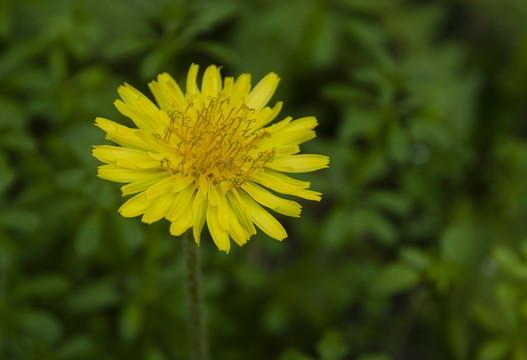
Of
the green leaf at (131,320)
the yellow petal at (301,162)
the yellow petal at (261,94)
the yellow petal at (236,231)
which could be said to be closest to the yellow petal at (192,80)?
the yellow petal at (261,94)

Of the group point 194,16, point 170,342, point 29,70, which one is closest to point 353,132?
point 194,16

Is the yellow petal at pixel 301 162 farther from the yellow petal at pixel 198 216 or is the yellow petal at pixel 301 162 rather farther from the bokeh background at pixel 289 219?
Result: the bokeh background at pixel 289 219

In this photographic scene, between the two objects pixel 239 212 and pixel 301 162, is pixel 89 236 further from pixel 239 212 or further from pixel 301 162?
pixel 301 162

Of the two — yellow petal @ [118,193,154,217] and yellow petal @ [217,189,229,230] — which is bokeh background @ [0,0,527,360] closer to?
yellow petal @ [118,193,154,217]

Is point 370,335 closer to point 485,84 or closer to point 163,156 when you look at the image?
point 163,156

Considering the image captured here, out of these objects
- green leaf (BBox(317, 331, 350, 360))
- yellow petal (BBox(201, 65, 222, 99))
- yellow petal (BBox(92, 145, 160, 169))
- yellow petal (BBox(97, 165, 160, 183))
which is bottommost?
green leaf (BBox(317, 331, 350, 360))

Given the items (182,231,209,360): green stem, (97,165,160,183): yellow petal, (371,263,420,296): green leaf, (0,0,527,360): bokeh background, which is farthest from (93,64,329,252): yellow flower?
(371,263,420,296): green leaf
